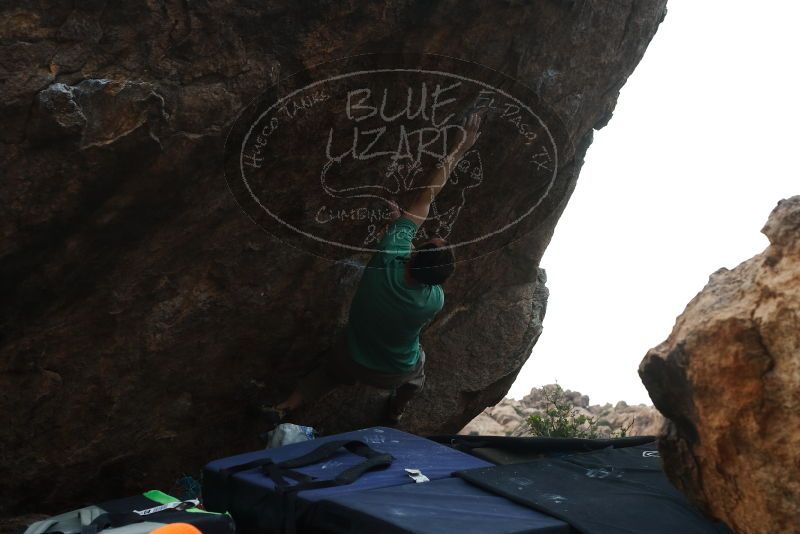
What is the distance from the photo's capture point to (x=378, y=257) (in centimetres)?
482

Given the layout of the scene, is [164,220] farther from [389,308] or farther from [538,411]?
[538,411]

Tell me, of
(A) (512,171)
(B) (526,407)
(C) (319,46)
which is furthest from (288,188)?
(B) (526,407)

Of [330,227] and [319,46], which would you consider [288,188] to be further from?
[319,46]

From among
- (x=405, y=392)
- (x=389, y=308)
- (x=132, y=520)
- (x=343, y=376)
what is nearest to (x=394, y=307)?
(x=389, y=308)

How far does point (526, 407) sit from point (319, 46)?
30.1 ft

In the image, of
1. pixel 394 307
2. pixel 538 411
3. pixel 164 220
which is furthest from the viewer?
pixel 538 411

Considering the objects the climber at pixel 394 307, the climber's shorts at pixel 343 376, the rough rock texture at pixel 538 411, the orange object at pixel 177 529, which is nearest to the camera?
the orange object at pixel 177 529

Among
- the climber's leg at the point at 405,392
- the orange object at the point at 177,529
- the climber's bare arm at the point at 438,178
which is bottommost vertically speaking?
the orange object at the point at 177,529

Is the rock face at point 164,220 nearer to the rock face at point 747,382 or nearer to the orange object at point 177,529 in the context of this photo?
the orange object at point 177,529

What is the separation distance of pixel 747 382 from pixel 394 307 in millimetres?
2299

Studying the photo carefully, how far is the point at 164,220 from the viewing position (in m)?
4.05

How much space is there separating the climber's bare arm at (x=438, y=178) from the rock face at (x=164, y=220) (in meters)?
0.38

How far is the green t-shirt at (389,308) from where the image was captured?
4734 mm

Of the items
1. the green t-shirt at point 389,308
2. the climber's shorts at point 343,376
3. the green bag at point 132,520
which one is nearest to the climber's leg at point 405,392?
the climber's shorts at point 343,376
